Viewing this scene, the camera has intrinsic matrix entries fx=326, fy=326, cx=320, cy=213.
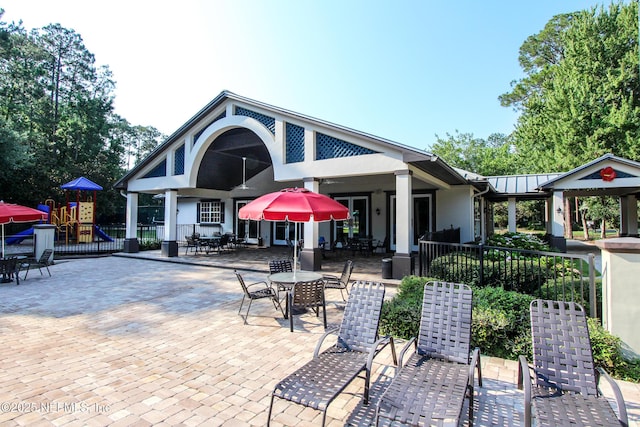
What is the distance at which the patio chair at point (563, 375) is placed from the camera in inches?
93.7

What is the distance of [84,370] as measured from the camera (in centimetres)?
389

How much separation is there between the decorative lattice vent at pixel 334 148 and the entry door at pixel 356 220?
18.3 ft

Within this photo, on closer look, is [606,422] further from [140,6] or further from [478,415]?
[140,6]

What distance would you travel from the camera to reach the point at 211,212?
20.2 m

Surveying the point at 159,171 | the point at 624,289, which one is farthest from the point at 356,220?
the point at 624,289

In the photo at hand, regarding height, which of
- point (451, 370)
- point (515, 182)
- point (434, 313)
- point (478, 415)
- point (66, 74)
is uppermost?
point (66, 74)

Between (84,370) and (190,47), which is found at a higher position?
(190,47)

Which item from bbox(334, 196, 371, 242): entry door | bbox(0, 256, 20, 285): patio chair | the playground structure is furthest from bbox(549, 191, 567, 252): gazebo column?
the playground structure

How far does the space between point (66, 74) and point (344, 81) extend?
99.2 ft

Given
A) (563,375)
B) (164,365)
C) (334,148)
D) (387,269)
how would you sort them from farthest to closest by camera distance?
(334,148)
(387,269)
(164,365)
(563,375)

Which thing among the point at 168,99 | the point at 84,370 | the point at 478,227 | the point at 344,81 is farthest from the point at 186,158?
the point at 478,227

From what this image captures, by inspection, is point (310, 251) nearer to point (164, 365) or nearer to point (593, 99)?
point (164, 365)

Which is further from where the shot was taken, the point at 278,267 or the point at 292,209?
the point at 278,267

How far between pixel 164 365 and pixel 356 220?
12.1 m
